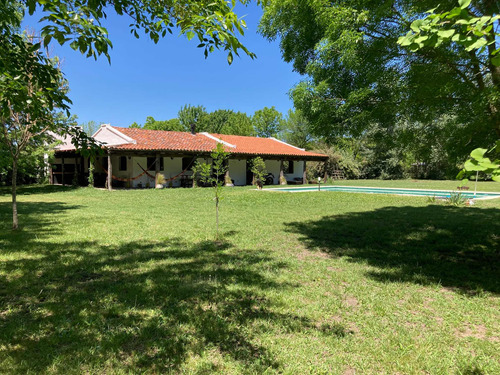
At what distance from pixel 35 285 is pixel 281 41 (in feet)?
21.8

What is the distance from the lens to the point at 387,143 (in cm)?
683

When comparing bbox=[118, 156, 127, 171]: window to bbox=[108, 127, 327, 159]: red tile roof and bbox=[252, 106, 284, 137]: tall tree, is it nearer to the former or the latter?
bbox=[108, 127, 327, 159]: red tile roof

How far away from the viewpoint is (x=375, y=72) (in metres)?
5.36

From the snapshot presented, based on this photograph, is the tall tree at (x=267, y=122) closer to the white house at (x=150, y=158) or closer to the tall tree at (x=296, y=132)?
the tall tree at (x=296, y=132)

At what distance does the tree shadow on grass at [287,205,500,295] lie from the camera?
4.71 m

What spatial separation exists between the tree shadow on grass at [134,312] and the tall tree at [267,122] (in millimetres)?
50210

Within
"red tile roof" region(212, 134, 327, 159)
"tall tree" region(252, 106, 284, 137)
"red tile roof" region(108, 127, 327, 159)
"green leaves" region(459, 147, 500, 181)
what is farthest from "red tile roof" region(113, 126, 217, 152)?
"tall tree" region(252, 106, 284, 137)

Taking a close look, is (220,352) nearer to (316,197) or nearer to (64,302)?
(64,302)

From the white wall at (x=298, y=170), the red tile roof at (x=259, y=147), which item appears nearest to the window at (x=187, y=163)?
the red tile roof at (x=259, y=147)

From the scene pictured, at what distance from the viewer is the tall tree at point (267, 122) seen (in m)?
53.9

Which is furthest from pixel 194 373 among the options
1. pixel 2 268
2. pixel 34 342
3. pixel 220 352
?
pixel 2 268

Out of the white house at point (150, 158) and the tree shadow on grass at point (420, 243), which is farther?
the white house at point (150, 158)

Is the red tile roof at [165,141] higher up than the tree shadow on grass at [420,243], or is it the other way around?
the red tile roof at [165,141]

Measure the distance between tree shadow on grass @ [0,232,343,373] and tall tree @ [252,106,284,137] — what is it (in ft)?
165
